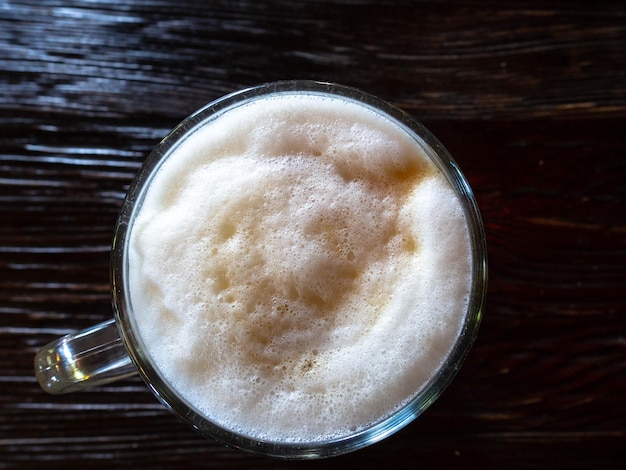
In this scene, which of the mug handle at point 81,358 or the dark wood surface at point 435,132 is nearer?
the mug handle at point 81,358

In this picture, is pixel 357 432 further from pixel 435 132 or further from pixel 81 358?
pixel 435 132

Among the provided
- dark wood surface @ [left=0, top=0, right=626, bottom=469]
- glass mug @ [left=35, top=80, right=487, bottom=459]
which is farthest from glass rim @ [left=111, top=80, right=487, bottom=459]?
dark wood surface @ [left=0, top=0, right=626, bottom=469]

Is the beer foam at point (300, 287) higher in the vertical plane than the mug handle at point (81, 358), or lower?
higher

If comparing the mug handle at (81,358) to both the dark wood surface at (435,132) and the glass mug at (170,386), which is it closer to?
the glass mug at (170,386)

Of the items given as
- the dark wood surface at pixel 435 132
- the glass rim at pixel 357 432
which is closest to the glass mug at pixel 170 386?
the glass rim at pixel 357 432

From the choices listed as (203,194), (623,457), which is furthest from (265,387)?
(623,457)

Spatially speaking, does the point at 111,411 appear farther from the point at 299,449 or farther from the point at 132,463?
the point at 299,449

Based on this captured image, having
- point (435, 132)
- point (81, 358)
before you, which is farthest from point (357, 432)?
point (435, 132)
